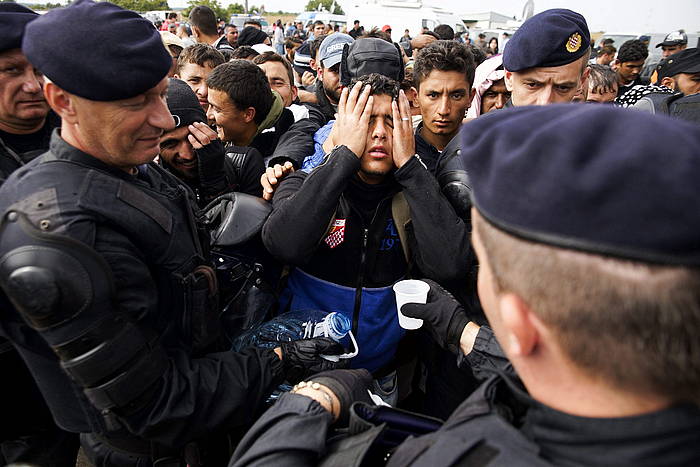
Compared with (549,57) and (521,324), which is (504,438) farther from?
(549,57)

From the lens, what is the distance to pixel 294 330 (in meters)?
1.97

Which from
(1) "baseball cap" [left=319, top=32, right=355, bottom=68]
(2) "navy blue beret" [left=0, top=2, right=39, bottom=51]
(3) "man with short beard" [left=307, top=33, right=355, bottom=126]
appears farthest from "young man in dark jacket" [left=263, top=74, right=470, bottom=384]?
(1) "baseball cap" [left=319, top=32, right=355, bottom=68]

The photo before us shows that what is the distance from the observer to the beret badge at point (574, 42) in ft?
7.93

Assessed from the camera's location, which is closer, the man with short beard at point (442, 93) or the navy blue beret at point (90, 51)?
the navy blue beret at point (90, 51)

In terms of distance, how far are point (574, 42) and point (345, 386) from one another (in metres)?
2.29

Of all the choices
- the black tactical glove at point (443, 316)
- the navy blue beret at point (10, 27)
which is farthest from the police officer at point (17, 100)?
the black tactical glove at point (443, 316)

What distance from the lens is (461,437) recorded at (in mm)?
861

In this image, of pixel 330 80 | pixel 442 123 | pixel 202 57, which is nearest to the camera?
pixel 442 123

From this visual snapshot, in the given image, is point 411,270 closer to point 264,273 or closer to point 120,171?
point 264,273

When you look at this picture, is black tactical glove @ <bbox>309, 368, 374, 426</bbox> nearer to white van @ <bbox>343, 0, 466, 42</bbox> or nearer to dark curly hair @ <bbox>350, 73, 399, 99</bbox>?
dark curly hair @ <bbox>350, 73, 399, 99</bbox>

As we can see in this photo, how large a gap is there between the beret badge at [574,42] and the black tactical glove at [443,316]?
1.65 meters

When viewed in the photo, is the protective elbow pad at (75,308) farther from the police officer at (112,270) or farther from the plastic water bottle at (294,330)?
the plastic water bottle at (294,330)

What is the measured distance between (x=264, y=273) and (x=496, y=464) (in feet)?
5.26

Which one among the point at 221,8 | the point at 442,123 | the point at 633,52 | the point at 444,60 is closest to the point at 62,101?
the point at 442,123
